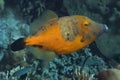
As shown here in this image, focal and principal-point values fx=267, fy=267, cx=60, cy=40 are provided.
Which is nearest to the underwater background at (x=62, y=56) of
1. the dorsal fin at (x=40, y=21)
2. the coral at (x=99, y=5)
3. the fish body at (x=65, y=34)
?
the coral at (x=99, y=5)

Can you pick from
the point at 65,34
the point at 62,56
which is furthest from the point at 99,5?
the point at 65,34

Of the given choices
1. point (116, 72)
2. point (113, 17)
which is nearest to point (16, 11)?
point (113, 17)

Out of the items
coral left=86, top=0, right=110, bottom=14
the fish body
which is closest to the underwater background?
coral left=86, top=0, right=110, bottom=14

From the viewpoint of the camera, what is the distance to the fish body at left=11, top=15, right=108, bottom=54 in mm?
2803

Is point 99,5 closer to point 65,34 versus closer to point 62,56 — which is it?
point 62,56

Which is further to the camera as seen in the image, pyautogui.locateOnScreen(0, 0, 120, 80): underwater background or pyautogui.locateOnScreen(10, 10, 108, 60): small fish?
pyautogui.locateOnScreen(0, 0, 120, 80): underwater background

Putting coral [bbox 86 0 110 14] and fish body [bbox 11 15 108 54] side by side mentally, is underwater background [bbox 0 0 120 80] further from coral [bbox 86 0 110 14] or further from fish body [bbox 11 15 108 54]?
fish body [bbox 11 15 108 54]

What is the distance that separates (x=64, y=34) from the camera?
9.38ft

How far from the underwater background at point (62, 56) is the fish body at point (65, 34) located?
2.36 meters

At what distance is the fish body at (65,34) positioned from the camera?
110 inches

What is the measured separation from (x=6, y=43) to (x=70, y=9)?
75.4 inches

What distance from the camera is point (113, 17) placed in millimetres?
6355

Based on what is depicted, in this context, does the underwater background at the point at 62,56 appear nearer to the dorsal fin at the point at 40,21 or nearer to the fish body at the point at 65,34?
the fish body at the point at 65,34

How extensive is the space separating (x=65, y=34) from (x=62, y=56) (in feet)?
11.4
